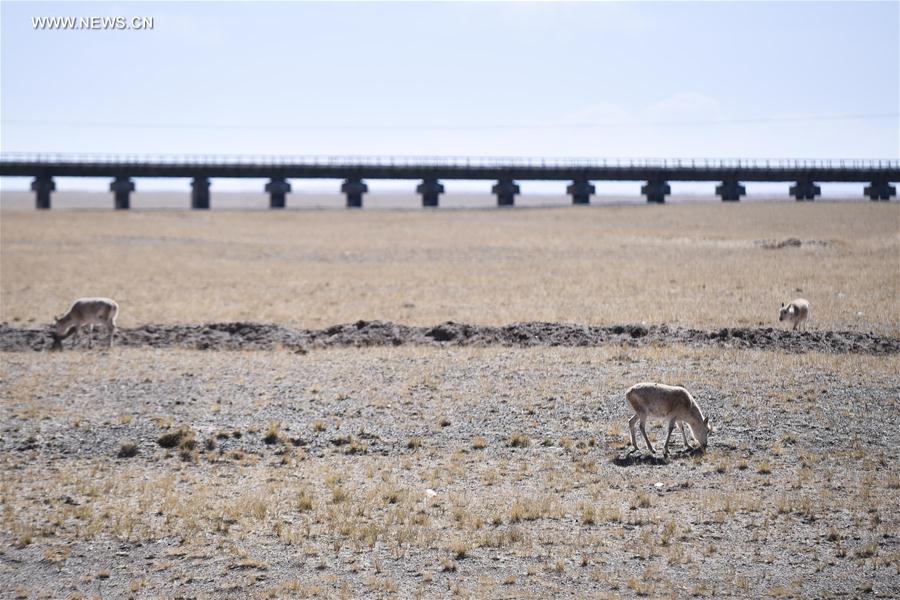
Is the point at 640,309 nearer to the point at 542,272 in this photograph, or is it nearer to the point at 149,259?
the point at 542,272

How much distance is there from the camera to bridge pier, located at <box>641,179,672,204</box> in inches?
4705

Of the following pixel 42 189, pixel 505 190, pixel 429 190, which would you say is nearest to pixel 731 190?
pixel 505 190

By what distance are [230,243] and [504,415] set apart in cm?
5342

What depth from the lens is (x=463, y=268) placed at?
176ft

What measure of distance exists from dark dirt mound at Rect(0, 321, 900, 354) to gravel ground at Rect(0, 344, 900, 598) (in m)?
1.61

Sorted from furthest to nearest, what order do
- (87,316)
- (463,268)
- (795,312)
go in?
1. (463,268)
2. (795,312)
3. (87,316)

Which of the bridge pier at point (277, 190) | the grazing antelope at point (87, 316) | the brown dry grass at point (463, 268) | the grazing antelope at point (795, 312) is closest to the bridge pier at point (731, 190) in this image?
the brown dry grass at point (463, 268)

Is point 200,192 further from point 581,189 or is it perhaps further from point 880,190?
point 880,190

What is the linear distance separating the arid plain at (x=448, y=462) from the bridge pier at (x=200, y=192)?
81.7 metres

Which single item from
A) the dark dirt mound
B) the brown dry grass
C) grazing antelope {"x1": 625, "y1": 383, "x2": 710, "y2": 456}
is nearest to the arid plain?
the brown dry grass

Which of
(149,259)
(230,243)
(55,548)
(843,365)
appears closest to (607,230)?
(230,243)

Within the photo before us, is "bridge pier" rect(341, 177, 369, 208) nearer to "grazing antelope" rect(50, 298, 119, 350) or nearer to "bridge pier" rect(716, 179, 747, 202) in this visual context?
"bridge pier" rect(716, 179, 747, 202)

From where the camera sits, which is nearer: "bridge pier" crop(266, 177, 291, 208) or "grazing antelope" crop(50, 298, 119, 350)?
"grazing antelope" crop(50, 298, 119, 350)

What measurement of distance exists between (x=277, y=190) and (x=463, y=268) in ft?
231
